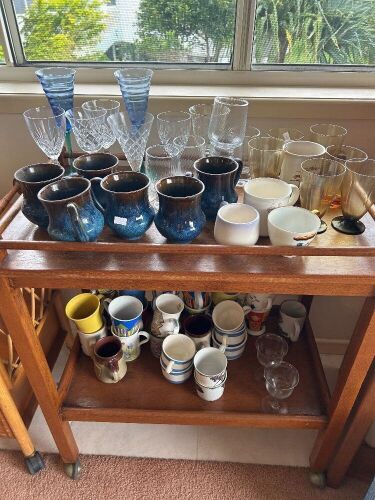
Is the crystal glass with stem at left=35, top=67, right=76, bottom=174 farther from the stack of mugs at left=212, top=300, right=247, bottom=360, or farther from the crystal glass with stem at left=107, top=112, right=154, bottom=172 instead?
the stack of mugs at left=212, top=300, right=247, bottom=360

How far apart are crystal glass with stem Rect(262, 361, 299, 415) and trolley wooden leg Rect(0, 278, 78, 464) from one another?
0.53m

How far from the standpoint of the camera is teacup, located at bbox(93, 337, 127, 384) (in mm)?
1064

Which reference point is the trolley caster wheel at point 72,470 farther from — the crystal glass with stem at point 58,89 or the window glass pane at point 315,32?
the window glass pane at point 315,32

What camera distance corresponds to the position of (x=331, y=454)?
1137 millimetres

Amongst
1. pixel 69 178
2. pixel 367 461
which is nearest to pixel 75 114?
pixel 69 178

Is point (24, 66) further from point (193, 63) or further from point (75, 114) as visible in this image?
point (193, 63)

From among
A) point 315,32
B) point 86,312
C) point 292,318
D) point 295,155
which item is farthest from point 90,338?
point 315,32

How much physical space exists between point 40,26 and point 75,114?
418 mm

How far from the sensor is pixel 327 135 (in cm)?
102

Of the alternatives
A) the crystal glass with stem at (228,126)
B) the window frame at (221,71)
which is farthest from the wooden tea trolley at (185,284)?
the window frame at (221,71)

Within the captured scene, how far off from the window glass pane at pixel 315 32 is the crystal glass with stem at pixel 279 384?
90 centimetres

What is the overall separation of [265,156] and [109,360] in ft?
2.07

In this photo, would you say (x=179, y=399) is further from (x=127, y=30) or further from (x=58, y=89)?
(x=127, y=30)

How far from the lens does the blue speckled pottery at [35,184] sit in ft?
2.65
